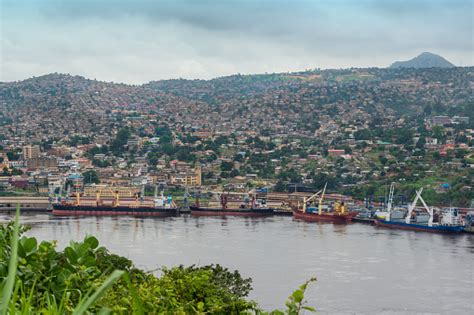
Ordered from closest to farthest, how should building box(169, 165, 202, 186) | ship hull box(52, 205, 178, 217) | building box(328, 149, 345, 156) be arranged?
ship hull box(52, 205, 178, 217) → building box(169, 165, 202, 186) → building box(328, 149, 345, 156)

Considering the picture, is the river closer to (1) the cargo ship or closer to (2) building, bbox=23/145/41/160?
(1) the cargo ship

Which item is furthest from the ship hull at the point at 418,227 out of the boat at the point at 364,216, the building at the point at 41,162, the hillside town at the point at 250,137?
the building at the point at 41,162

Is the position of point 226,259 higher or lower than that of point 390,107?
lower

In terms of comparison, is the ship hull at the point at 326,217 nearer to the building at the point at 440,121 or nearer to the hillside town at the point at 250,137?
the hillside town at the point at 250,137

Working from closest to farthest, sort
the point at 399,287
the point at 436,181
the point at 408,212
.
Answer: the point at 399,287
the point at 408,212
the point at 436,181

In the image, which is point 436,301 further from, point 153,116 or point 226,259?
point 153,116

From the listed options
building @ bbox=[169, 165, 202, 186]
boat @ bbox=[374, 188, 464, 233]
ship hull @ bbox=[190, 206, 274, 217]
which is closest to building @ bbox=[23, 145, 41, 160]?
building @ bbox=[169, 165, 202, 186]

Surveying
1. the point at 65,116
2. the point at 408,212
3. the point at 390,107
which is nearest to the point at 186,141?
the point at 65,116

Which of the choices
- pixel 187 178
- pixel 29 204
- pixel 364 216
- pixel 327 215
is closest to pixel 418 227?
pixel 327 215
